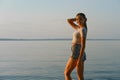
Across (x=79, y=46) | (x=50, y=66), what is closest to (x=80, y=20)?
(x=79, y=46)

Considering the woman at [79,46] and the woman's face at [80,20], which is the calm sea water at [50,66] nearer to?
the woman at [79,46]

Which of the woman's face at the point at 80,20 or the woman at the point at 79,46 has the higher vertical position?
the woman's face at the point at 80,20

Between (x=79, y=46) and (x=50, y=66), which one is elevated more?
(x=79, y=46)

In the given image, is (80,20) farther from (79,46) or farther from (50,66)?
(50,66)

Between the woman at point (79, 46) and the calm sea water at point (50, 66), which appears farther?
the calm sea water at point (50, 66)

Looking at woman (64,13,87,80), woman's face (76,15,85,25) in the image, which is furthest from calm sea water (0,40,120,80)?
woman's face (76,15,85,25)

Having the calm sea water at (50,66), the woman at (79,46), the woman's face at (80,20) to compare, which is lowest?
the calm sea water at (50,66)

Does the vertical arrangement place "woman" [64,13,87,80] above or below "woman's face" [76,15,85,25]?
below

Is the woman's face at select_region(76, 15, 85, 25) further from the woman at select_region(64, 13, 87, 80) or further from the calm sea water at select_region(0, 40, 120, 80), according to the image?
the calm sea water at select_region(0, 40, 120, 80)

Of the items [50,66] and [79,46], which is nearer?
[79,46]

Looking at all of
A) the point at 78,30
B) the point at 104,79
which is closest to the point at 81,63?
the point at 78,30

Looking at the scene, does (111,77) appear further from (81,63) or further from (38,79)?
(81,63)

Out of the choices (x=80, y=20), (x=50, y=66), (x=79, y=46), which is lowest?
(x=50, y=66)

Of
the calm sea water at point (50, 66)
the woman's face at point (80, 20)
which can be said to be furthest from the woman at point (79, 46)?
the calm sea water at point (50, 66)
